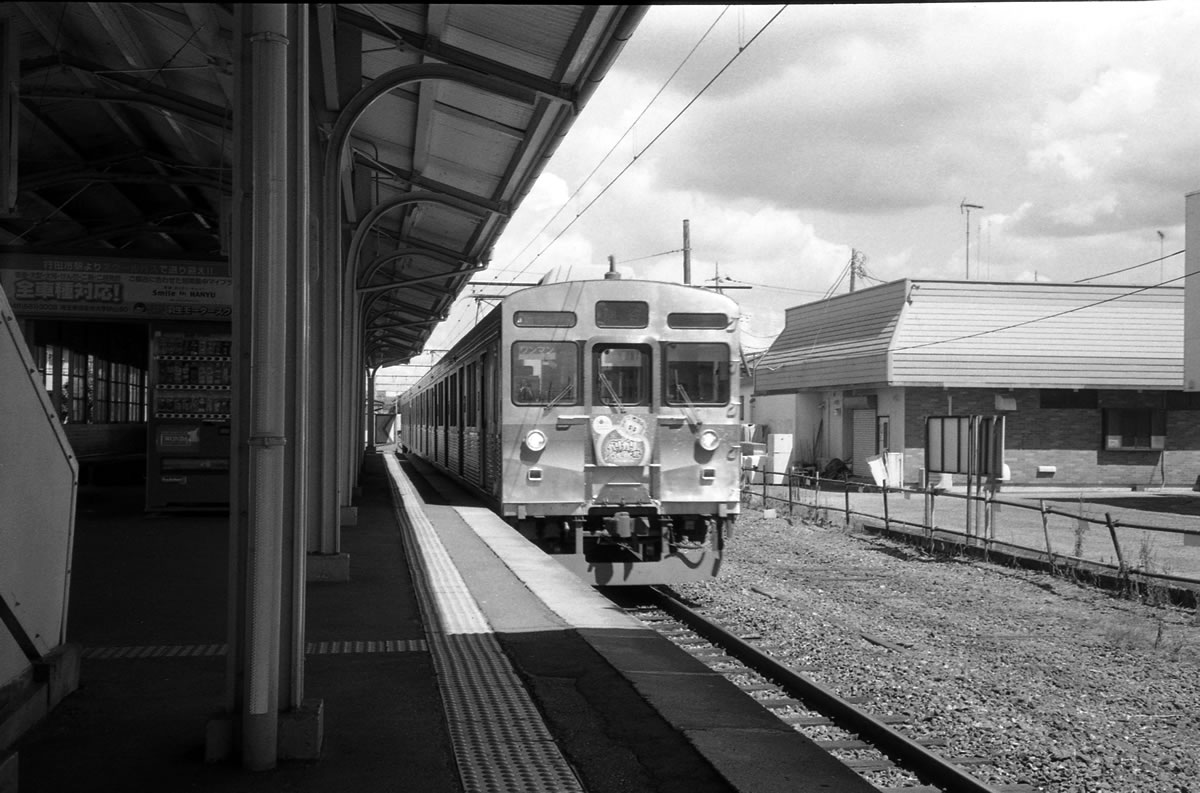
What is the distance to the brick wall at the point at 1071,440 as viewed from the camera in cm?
2827

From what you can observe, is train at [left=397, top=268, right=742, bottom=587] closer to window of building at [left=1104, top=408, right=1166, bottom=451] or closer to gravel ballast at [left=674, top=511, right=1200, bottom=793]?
gravel ballast at [left=674, top=511, right=1200, bottom=793]

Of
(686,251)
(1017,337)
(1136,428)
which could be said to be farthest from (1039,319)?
(686,251)

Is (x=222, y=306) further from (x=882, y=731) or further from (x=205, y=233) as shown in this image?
(x=882, y=731)

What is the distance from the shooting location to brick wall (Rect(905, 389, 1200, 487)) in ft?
92.7

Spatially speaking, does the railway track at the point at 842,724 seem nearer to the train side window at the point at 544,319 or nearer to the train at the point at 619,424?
the train at the point at 619,424

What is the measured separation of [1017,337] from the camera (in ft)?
93.4

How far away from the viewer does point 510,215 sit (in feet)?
42.1

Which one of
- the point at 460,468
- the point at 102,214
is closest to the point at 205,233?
the point at 102,214

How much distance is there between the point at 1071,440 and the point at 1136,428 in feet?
5.99

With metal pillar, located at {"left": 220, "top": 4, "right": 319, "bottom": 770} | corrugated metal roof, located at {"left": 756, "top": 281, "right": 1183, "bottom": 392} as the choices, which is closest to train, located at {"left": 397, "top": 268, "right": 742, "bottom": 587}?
metal pillar, located at {"left": 220, "top": 4, "right": 319, "bottom": 770}

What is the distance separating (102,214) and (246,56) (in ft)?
45.6

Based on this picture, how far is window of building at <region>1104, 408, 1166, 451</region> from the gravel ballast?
16586 mm

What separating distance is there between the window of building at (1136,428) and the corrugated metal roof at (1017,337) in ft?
3.60

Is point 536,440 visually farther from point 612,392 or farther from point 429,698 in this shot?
point 429,698
